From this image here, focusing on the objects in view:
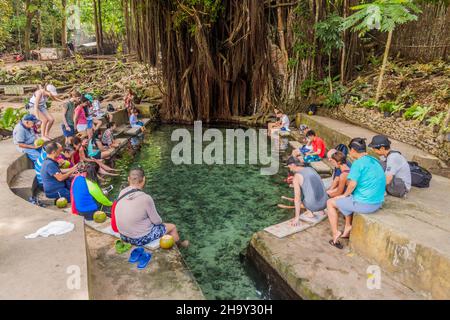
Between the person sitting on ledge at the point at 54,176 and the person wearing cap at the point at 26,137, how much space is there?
141cm

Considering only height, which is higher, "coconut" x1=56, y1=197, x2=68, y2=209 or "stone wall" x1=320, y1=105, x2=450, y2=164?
"stone wall" x1=320, y1=105, x2=450, y2=164

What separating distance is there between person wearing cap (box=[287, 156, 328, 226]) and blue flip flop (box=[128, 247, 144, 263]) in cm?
186

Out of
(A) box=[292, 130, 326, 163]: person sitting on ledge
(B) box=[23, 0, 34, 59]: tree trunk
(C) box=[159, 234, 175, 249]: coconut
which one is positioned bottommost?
(C) box=[159, 234, 175, 249]: coconut

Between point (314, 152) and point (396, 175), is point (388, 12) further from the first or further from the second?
point (396, 175)

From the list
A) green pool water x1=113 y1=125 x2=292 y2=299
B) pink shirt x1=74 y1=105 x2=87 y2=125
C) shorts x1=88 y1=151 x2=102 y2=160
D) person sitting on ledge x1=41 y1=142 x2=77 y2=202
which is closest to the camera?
green pool water x1=113 y1=125 x2=292 y2=299

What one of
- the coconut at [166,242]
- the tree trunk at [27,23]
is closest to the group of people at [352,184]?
the coconut at [166,242]

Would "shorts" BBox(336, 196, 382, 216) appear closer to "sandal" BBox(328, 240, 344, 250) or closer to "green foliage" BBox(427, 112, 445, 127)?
"sandal" BBox(328, 240, 344, 250)

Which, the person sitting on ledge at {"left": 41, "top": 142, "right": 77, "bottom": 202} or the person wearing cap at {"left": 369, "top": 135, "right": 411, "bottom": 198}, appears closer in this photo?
the person wearing cap at {"left": 369, "top": 135, "right": 411, "bottom": 198}

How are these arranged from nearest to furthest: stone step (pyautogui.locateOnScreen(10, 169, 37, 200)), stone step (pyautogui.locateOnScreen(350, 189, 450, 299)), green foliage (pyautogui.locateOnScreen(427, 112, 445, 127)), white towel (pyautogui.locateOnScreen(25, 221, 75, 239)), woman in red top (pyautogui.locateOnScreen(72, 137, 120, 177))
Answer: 1. stone step (pyautogui.locateOnScreen(350, 189, 450, 299))
2. white towel (pyautogui.locateOnScreen(25, 221, 75, 239))
3. stone step (pyautogui.locateOnScreen(10, 169, 37, 200))
4. woman in red top (pyautogui.locateOnScreen(72, 137, 120, 177))
5. green foliage (pyautogui.locateOnScreen(427, 112, 445, 127))

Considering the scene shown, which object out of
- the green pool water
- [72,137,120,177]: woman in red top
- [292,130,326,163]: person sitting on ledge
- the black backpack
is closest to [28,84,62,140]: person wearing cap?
[72,137,120,177]: woman in red top

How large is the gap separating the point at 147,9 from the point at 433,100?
848cm

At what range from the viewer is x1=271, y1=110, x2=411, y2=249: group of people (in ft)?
11.6

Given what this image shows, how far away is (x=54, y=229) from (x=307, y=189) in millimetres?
2864
